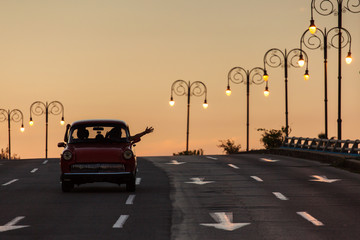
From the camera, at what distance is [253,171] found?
103 ft

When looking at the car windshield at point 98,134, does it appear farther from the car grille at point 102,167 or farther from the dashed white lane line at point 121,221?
the dashed white lane line at point 121,221

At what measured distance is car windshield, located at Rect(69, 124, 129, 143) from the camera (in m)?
22.9

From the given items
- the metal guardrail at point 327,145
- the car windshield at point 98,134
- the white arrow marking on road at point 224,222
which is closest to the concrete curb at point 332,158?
the metal guardrail at point 327,145

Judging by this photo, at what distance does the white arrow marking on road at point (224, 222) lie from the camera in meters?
14.4

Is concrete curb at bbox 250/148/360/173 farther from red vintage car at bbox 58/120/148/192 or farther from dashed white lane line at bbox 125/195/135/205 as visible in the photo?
dashed white lane line at bbox 125/195/135/205

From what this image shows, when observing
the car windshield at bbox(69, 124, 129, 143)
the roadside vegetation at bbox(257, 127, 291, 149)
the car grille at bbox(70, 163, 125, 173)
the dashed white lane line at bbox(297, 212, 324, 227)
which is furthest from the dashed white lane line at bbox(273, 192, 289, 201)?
the roadside vegetation at bbox(257, 127, 291, 149)

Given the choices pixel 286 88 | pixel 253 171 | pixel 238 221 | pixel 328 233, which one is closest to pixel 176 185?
pixel 253 171

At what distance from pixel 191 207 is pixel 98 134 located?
5617 mm

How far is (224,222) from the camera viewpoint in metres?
15.2

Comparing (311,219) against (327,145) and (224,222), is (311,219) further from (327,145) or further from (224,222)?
(327,145)

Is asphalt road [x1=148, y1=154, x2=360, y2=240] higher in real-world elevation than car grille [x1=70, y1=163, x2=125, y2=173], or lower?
lower

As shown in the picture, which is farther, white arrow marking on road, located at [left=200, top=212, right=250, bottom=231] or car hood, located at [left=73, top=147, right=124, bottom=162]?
car hood, located at [left=73, top=147, right=124, bottom=162]

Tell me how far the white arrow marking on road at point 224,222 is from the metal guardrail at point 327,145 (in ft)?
71.2

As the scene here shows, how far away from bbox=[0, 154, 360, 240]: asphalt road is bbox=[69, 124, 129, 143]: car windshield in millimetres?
1471
